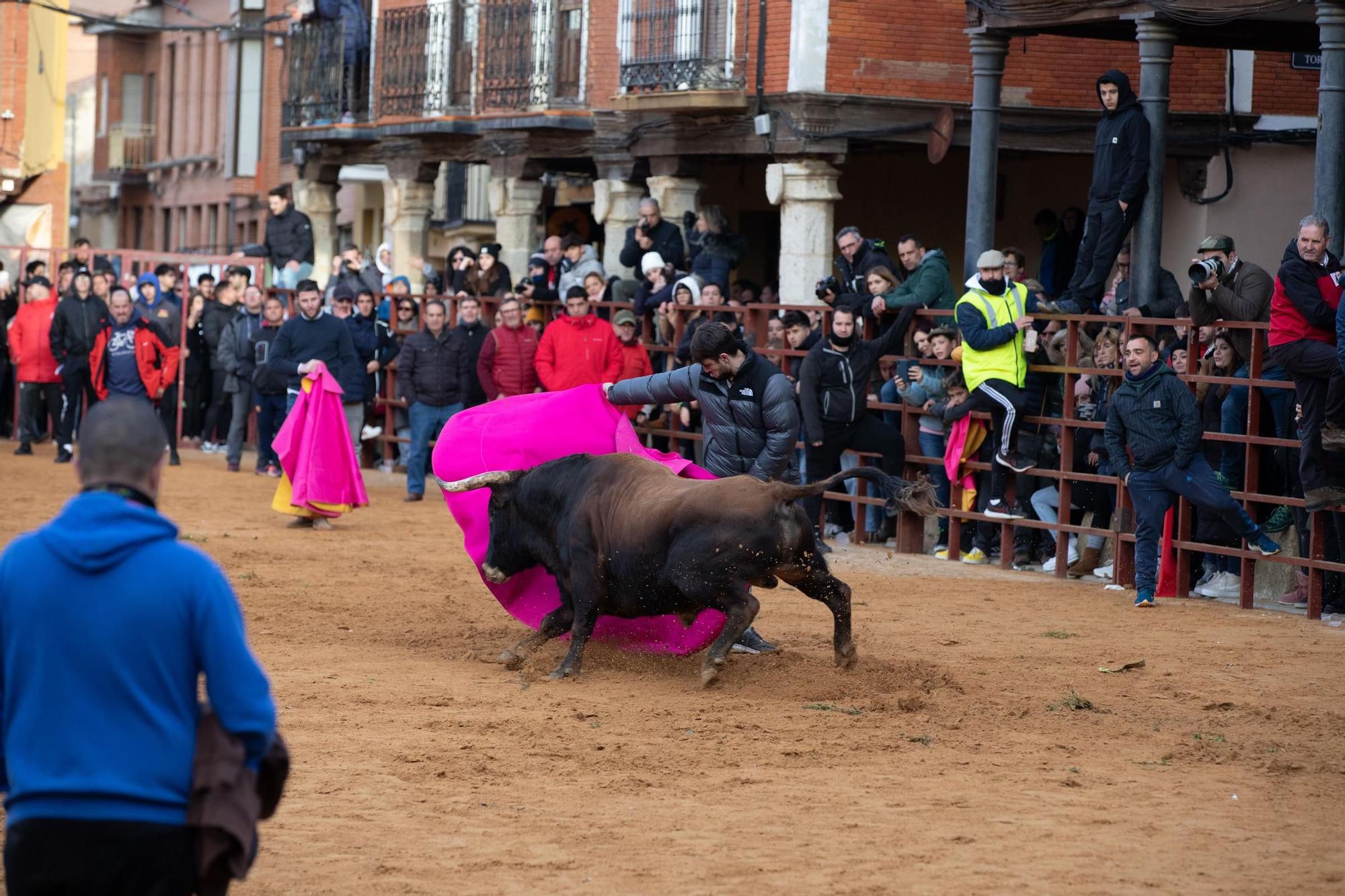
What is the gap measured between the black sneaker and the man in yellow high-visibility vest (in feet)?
1.06

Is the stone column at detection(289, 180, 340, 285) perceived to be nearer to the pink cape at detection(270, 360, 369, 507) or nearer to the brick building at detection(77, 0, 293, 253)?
the brick building at detection(77, 0, 293, 253)

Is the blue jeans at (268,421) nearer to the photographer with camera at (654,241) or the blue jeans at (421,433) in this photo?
the blue jeans at (421,433)

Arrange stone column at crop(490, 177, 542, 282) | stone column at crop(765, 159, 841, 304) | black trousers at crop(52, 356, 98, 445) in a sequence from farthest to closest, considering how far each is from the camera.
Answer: stone column at crop(490, 177, 542, 282), black trousers at crop(52, 356, 98, 445), stone column at crop(765, 159, 841, 304)

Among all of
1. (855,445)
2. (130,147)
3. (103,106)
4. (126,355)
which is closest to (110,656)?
(855,445)

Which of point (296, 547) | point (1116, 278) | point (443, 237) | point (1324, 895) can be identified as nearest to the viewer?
point (1324, 895)

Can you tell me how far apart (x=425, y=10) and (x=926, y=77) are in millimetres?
10304

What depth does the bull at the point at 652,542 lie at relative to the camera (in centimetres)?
916

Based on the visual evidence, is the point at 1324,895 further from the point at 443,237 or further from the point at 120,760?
the point at 443,237

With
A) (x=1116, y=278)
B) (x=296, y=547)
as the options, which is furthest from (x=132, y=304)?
(x=1116, y=278)

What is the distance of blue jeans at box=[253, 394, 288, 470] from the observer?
2003 cm

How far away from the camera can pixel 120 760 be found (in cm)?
399

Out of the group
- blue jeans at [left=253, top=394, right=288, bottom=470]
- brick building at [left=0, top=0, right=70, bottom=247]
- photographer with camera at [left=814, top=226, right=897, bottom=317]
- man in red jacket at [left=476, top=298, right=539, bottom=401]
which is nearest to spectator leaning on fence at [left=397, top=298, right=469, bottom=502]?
man in red jacket at [left=476, top=298, right=539, bottom=401]

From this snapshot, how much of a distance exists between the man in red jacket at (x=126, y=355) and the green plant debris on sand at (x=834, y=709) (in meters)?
12.9

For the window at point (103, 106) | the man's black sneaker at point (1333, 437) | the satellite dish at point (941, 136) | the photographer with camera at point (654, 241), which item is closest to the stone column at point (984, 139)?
the satellite dish at point (941, 136)
